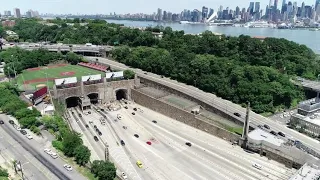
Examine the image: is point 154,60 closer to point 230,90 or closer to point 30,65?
point 230,90

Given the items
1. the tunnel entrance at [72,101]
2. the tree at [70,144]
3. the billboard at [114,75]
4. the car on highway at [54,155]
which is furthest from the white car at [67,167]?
the billboard at [114,75]

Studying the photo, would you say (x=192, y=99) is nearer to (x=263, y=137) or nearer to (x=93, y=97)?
(x=263, y=137)

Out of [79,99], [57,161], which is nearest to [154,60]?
[79,99]

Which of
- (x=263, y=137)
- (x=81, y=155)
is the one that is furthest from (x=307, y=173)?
(x=81, y=155)

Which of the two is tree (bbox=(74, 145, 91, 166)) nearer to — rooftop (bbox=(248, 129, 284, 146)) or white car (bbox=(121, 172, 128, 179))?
white car (bbox=(121, 172, 128, 179))

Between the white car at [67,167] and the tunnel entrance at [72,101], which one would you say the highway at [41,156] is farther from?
the tunnel entrance at [72,101]

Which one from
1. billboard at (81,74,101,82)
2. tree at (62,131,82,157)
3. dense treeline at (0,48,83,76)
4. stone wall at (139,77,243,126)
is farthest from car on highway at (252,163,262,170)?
dense treeline at (0,48,83,76)
